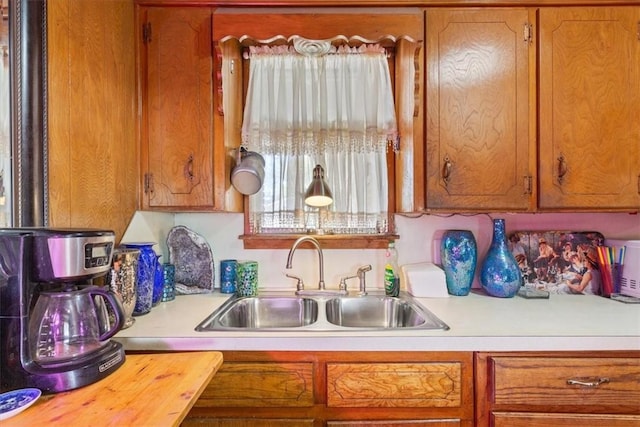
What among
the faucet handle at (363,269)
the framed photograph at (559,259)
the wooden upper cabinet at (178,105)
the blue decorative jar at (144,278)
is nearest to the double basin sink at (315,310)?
the faucet handle at (363,269)

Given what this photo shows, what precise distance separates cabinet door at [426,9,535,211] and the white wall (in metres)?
0.33

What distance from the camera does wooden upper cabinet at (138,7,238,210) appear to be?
1.53 meters

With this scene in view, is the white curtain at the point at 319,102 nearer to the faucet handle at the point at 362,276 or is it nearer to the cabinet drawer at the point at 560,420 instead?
the faucet handle at the point at 362,276

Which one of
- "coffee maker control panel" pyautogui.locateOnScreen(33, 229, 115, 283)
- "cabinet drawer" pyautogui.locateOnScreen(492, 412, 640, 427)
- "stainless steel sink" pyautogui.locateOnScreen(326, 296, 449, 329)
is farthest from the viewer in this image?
"stainless steel sink" pyautogui.locateOnScreen(326, 296, 449, 329)

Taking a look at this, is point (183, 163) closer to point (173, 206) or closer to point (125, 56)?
point (173, 206)

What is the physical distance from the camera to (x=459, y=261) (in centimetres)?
170

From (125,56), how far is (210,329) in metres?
1.14

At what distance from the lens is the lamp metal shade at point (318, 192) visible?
1675mm

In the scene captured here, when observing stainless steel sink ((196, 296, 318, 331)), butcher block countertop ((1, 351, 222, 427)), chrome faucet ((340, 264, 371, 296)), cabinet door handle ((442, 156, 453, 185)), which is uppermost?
cabinet door handle ((442, 156, 453, 185))

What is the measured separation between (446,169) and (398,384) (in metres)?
0.87

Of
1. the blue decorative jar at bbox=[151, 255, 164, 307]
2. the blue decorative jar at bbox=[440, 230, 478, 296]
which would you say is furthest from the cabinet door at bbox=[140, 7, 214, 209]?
the blue decorative jar at bbox=[440, 230, 478, 296]

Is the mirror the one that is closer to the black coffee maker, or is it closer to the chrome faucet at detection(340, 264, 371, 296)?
the black coffee maker

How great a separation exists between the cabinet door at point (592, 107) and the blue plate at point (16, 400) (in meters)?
1.81

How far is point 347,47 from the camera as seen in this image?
1.63 meters
